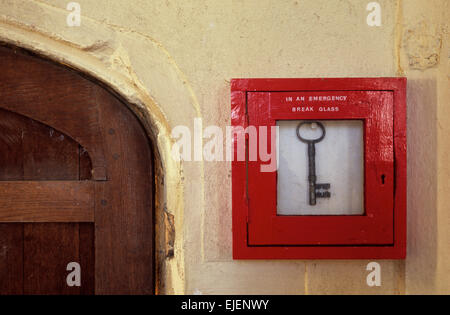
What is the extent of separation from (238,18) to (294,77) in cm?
28

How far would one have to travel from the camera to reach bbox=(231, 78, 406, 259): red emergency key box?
1143mm

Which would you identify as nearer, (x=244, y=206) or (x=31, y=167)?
(x=244, y=206)

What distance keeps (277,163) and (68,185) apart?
76cm

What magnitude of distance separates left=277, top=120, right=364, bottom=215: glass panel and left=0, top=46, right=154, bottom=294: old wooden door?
A: 512mm

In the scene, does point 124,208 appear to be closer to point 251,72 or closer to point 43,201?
point 43,201

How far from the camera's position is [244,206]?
116cm

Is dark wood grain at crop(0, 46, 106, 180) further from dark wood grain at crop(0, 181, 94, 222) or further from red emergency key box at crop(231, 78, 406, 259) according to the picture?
red emergency key box at crop(231, 78, 406, 259)

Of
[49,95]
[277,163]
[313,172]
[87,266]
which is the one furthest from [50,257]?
[313,172]

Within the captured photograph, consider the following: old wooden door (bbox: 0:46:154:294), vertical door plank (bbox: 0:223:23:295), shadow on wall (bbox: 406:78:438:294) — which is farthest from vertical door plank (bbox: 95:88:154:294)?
shadow on wall (bbox: 406:78:438:294)

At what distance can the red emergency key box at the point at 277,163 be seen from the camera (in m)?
1.14

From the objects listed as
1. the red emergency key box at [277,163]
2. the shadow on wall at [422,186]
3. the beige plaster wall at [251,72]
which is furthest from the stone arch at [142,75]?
the shadow on wall at [422,186]

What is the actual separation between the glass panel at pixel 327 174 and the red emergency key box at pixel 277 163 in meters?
0.04
